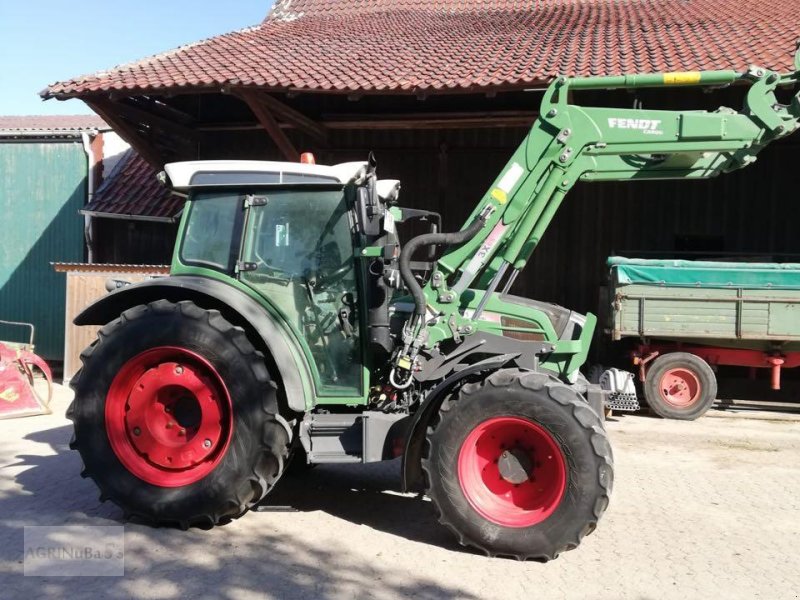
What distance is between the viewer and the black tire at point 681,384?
7.96m

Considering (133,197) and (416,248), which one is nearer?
(416,248)

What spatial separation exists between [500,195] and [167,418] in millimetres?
2503

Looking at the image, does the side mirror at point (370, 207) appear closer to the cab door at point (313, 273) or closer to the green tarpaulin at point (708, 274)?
the cab door at point (313, 273)

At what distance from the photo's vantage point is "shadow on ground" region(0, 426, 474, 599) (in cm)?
333

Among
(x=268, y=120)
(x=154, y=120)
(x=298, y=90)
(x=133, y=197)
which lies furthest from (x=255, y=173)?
(x=133, y=197)

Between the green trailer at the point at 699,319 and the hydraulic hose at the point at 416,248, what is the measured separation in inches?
172

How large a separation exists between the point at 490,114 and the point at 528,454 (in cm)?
658

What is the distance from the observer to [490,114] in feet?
30.9

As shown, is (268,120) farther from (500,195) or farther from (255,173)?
(500,195)

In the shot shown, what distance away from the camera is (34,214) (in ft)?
37.8

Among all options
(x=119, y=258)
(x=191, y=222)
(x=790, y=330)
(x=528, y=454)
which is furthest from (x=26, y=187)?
(x=790, y=330)

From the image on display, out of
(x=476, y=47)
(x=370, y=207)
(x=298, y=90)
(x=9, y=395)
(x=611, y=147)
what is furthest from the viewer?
(x=476, y=47)

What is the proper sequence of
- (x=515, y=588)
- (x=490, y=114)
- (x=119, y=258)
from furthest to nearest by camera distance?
(x=119, y=258) < (x=490, y=114) < (x=515, y=588)

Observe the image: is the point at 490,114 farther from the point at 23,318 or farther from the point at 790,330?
the point at 23,318
